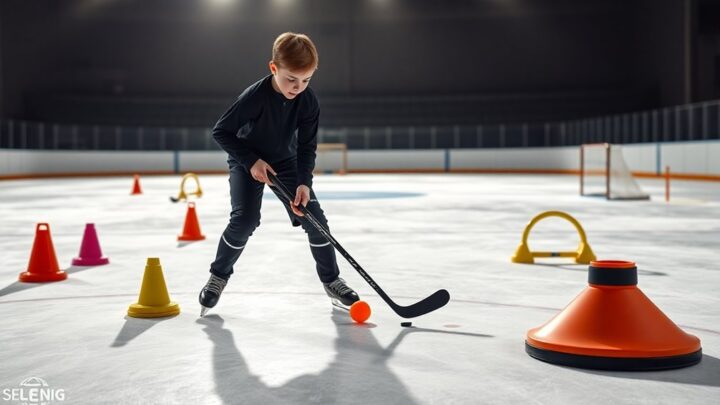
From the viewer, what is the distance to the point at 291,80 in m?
4.03

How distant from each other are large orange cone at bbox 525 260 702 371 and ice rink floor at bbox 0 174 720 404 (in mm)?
65

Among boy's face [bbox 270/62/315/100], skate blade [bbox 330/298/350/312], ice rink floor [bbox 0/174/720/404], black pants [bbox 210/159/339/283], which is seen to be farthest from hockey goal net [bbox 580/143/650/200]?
boy's face [bbox 270/62/315/100]

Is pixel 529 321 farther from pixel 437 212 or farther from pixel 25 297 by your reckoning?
pixel 437 212

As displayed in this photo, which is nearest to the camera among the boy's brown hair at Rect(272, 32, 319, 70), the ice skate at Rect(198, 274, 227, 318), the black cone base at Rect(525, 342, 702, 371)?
the black cone base at Rect(525, 342, 702, 371)

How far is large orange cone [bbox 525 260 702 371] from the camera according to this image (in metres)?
3.25

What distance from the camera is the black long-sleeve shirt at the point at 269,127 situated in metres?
4.28

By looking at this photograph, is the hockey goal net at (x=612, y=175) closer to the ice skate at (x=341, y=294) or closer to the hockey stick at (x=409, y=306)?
the ice skate at (x=341, y=294)

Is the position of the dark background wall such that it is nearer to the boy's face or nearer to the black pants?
the black pants

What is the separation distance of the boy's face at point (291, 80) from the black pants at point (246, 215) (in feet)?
1.78

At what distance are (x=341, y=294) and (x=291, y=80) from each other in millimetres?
1245

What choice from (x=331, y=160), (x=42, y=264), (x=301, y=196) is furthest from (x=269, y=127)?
(x=331, y=160)

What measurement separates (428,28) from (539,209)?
1032 inches

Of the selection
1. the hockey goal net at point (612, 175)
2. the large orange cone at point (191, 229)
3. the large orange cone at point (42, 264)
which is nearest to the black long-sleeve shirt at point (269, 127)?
the large orange cone at point (42, 264)

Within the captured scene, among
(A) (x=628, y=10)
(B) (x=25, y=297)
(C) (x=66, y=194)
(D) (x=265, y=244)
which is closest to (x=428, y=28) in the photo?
(A) (x=628, y=10)
